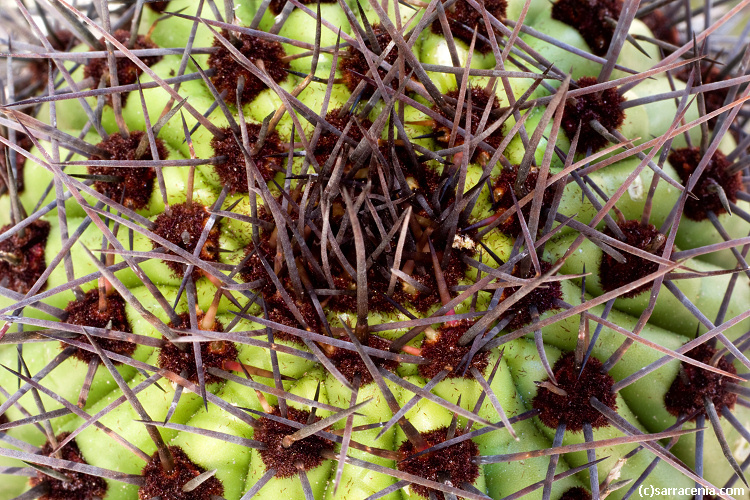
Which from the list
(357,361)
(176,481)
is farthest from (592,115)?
(176,481)

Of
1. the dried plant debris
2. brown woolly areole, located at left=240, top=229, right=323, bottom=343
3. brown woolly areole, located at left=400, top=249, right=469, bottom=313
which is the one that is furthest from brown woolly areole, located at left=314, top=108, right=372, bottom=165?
brown woolly areole, located at left=400, top=249, right=469, bottom=313

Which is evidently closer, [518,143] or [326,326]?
[326,326]

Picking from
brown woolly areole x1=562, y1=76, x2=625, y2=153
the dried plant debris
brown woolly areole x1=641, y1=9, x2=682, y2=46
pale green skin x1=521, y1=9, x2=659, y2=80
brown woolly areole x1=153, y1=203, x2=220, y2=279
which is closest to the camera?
the dried plant debris

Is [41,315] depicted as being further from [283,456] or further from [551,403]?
[551,403]

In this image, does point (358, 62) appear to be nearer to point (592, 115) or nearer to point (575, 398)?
point (592, 115)

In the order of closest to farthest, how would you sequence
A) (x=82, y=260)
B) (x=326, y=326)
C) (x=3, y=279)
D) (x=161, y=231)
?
1. (x=326, y=326)
2. (x=161, y=231)
3. (x=82, y=260)
4. (x=3, y=279)

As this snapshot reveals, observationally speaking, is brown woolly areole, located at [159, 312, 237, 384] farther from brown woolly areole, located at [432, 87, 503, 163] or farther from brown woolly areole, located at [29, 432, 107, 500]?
brown woolly areole, located at [432, 87, 503, 163]

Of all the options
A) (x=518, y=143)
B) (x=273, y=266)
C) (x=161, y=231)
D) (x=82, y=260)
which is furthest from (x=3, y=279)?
(x=518, y=143)
